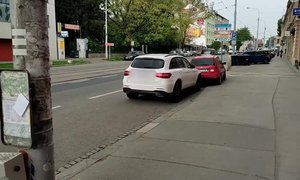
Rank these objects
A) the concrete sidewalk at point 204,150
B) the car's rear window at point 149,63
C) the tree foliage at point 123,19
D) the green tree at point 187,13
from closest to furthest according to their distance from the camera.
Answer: the concrete sidewalk at point 204,150
the car's rear window at point 149,63
the tree foliage at point 123,19
the green tree at point 187,13

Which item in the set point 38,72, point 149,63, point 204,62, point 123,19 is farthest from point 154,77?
point 123,19

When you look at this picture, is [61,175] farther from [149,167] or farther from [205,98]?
[205,98]

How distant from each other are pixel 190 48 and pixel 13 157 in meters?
105

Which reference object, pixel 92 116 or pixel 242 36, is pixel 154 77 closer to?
pixel 92 116

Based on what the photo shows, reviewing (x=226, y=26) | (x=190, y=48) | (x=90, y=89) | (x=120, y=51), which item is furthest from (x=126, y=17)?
(x=190, y=48)

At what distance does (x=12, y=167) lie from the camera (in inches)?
108

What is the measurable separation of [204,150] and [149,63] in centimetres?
646

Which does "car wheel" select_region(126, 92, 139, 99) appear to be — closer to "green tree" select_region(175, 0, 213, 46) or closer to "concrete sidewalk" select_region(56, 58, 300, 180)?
"concrete sidewalk" select_region(56, 58, 300, 180)

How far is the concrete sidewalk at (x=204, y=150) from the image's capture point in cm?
503

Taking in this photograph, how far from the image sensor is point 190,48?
106562mm

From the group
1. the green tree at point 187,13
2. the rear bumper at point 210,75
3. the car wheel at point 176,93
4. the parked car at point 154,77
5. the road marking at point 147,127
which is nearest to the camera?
the road marking at point 147,127

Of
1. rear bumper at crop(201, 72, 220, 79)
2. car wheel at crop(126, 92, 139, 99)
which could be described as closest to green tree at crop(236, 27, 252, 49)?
rear bumper at crop(201, 72, 220, 79)

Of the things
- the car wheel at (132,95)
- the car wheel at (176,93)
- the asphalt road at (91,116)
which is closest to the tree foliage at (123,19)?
the asphalt road at (91,116)

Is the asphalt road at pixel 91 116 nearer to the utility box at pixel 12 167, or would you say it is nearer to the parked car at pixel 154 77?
the parked car at pixel 154 77
